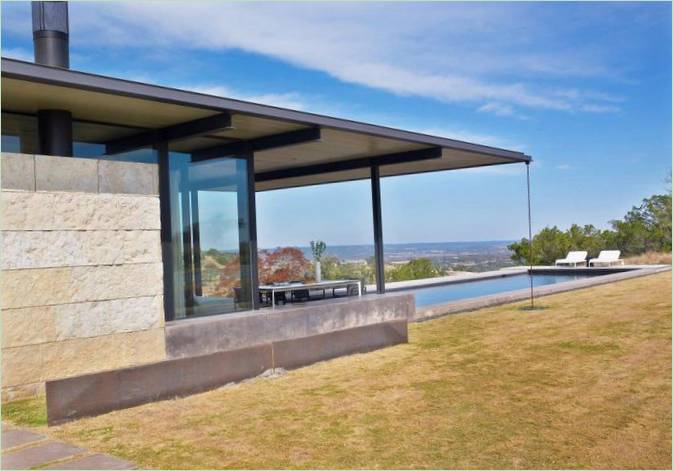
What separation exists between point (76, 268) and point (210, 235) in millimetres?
2581

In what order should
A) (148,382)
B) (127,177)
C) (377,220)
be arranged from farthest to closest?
(377,220) → (127,177) → (148,382)

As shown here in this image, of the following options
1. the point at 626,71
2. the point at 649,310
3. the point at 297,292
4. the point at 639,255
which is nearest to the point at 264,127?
the point at 297,292

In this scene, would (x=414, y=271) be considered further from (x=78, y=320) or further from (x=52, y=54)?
(x=78, y=320)

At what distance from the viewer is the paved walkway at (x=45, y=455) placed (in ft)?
13.8

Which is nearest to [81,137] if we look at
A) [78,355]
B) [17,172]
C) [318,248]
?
[17,172]

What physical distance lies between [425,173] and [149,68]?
1446 centimetres

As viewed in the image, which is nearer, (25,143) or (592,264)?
(25,143)

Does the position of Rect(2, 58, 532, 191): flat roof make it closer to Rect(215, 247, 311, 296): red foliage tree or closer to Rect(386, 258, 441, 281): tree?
Rect(215, 247, 311, 296): red foliage tree

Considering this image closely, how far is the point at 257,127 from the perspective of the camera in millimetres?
8625

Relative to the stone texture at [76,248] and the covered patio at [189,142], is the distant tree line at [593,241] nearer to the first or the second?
the covered patio at [189,142]

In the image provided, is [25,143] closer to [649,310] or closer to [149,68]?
[649,310]

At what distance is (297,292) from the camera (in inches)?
433

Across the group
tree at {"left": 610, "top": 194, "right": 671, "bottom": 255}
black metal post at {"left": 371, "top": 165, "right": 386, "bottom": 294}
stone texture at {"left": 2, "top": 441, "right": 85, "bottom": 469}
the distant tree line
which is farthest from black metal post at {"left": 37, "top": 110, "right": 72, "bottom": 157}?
tree at {"left": 610, "top": 194, "right": 671, "bottom": 255}

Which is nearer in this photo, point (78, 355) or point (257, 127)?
point (78, 355)
